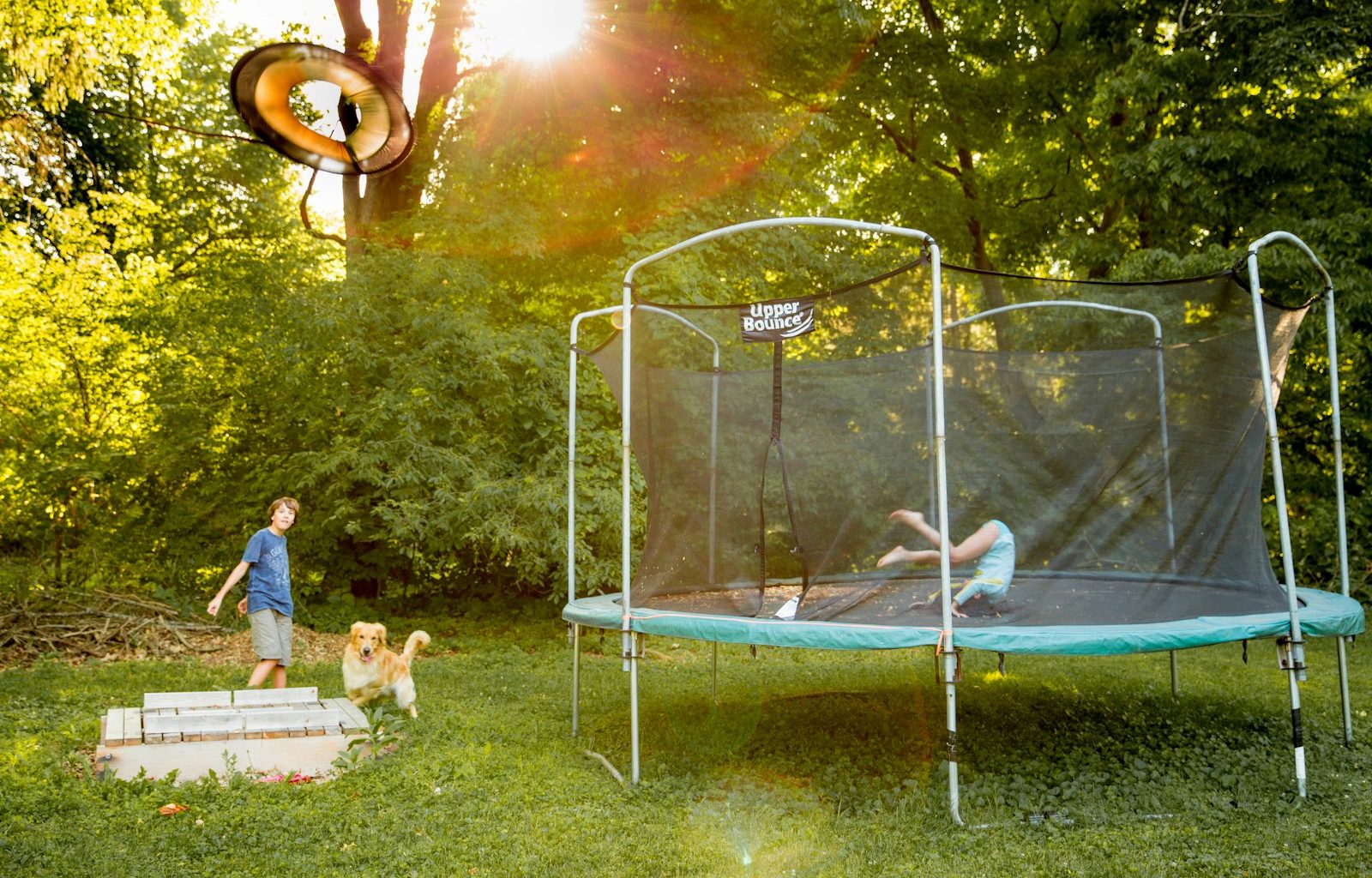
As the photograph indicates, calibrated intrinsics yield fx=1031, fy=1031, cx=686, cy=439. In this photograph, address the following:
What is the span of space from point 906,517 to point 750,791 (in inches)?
52.5

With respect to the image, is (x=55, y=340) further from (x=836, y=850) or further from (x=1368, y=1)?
(x=1368, y=1)

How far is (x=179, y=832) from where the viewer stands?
11.8 feet

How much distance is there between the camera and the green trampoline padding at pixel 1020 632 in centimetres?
394

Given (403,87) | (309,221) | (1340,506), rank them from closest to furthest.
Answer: (1340,506)
(403,87)
(309,221)

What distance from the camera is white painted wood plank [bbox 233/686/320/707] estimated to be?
4988 mm

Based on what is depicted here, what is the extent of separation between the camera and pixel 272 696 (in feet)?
16.8

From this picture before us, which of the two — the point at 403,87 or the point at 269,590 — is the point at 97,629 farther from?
the point at 403,87

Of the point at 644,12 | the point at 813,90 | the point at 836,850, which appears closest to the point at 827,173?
the point at 813,90

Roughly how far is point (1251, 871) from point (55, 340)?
1000 cm

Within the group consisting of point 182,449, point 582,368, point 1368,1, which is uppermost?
point 1368,1

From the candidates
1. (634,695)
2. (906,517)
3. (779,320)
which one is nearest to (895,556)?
(906,517)

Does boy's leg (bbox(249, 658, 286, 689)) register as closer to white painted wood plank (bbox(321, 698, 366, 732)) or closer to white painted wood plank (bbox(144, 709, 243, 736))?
white painted wood plank (bbox(321, 698, 366, 732))

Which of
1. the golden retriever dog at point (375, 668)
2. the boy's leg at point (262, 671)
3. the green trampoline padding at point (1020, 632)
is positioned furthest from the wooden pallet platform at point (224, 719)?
the green trampoline padding at point (1020, 632)

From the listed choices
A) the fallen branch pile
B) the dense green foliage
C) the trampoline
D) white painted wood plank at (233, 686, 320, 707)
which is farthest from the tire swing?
the fallen branch pile
